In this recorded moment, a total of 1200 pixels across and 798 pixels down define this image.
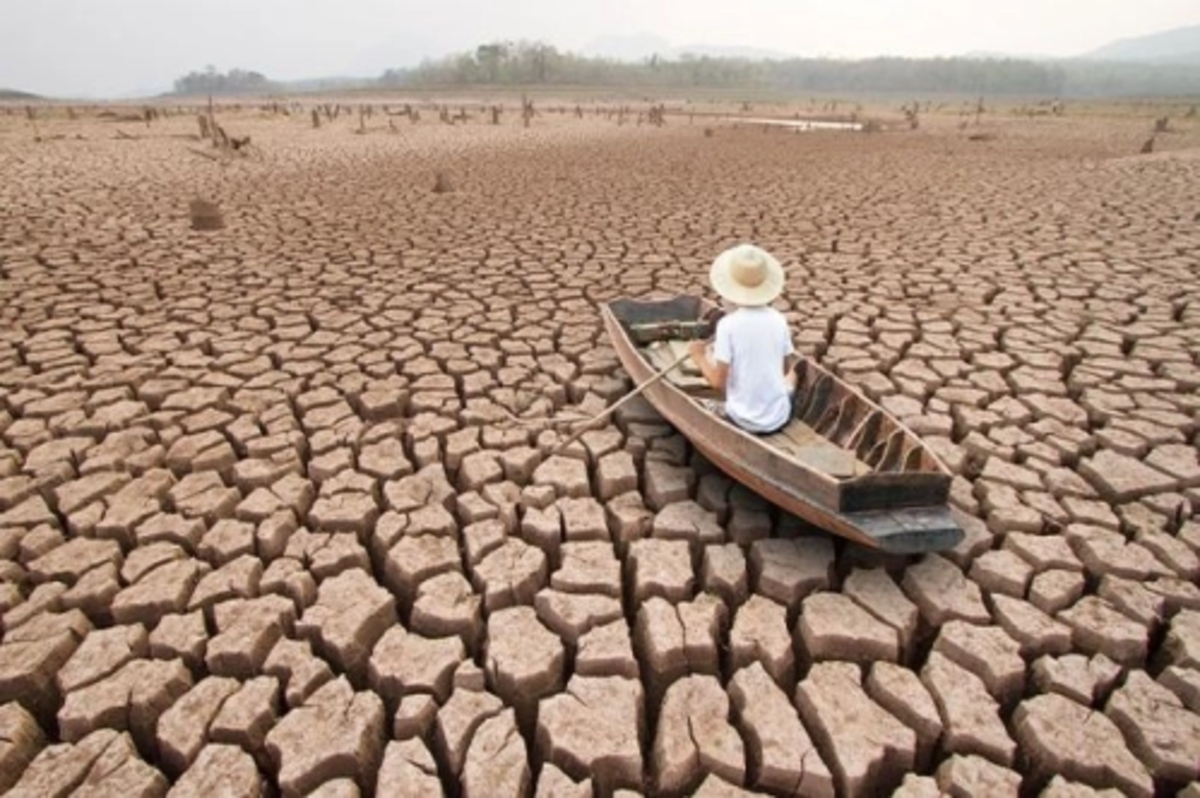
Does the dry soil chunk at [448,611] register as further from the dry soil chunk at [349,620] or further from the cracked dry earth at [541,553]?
the dry soil chunk at [349,620]

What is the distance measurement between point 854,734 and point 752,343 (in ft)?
5.51

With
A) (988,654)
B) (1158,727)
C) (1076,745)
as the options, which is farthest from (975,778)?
(1158,727)

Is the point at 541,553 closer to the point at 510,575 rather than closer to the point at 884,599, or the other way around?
the point at 510,575

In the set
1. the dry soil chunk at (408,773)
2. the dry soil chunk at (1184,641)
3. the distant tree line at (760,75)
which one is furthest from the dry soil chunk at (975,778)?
the distant tree line at (760,75)

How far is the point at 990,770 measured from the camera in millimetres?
1963

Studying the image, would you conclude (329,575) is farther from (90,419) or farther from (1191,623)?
(1191,623)

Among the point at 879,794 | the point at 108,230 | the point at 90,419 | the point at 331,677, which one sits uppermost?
the point at 108,230

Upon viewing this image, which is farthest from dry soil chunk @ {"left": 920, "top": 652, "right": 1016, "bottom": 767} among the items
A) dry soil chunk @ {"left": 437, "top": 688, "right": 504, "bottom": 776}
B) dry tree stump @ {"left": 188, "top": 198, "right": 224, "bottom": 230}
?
dry tree stump @ {"left": 188, "top": 198, "right": 224, "bottom": 230}

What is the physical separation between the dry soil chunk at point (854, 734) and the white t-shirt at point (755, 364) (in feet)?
4.26

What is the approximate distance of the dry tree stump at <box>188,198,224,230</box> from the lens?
25.4 feet

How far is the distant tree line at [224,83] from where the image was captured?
110 metres

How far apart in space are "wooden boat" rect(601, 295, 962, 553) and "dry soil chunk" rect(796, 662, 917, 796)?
52 centimetres

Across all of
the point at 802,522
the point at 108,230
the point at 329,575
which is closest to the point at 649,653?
the point at 802,522

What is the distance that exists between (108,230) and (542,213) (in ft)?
16.6
